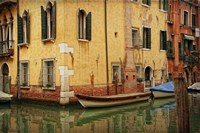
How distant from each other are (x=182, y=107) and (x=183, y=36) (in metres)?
16.8

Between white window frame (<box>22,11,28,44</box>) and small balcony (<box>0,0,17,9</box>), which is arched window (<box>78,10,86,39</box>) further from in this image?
small balcony (<box>0,0,17,9</box>)

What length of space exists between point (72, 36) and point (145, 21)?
6189mm

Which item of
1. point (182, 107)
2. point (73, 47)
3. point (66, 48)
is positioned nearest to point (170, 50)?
point (73, 47)

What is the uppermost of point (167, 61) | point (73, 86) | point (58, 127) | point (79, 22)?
→ point (79, 22)

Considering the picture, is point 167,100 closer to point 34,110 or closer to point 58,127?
point 34,110

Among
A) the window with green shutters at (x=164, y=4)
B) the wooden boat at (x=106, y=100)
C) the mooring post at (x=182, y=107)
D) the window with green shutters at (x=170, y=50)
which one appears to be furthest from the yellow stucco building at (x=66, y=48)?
the mooring post at (x=182, y=107)

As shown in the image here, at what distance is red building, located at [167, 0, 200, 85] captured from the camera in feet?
69.9

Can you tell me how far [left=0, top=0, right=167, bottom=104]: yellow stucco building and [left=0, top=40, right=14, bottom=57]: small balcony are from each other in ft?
0.12

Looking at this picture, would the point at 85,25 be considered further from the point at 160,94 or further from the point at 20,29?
the point at 160,94

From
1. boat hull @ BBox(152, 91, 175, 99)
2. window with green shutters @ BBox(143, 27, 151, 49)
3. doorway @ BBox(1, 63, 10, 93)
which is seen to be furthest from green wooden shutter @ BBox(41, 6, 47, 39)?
boat hull @ BBox(152, 91, 175, 99)

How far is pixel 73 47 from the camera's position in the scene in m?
14.2

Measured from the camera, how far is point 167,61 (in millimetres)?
20859

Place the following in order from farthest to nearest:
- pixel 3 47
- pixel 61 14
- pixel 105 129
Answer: pixel 3 47 → pixel 61 14 → pixel 105 129

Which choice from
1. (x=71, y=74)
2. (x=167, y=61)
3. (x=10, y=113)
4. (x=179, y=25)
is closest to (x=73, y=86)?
(x=71, y=74)
